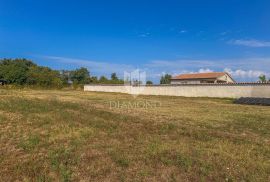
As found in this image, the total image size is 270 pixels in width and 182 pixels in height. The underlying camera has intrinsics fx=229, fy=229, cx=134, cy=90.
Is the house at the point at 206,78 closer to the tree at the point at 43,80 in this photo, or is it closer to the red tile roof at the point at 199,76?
the red tile roof at the point at 199,76

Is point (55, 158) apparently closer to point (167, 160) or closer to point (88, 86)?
point (167, 160)

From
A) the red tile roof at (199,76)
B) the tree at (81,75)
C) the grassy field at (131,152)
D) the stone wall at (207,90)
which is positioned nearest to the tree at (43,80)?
the tree at (81,75)

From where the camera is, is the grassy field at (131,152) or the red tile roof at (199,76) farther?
the red tile roof at (199,76)

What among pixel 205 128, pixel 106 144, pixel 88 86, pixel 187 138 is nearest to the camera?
pixel 106 144

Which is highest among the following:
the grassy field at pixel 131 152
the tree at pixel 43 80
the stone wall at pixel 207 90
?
the tree at pixel 43 80

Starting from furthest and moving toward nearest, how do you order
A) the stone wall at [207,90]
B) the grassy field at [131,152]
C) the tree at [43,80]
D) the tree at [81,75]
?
the tree at [81,75]
the tree at [43,80]
the stone wall at [207,90]
the grassy field at [131,152]

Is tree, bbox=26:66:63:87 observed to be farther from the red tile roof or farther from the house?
the house

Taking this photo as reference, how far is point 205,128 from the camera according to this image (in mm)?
7266

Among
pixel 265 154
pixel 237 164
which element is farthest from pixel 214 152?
pixel 265 154

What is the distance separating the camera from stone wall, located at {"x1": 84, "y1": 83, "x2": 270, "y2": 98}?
21.0 m

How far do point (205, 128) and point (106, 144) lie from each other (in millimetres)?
3510

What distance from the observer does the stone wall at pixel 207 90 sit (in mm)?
21000

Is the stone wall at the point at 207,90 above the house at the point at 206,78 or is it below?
below

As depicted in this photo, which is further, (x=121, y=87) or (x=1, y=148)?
(x=121, y=87)
